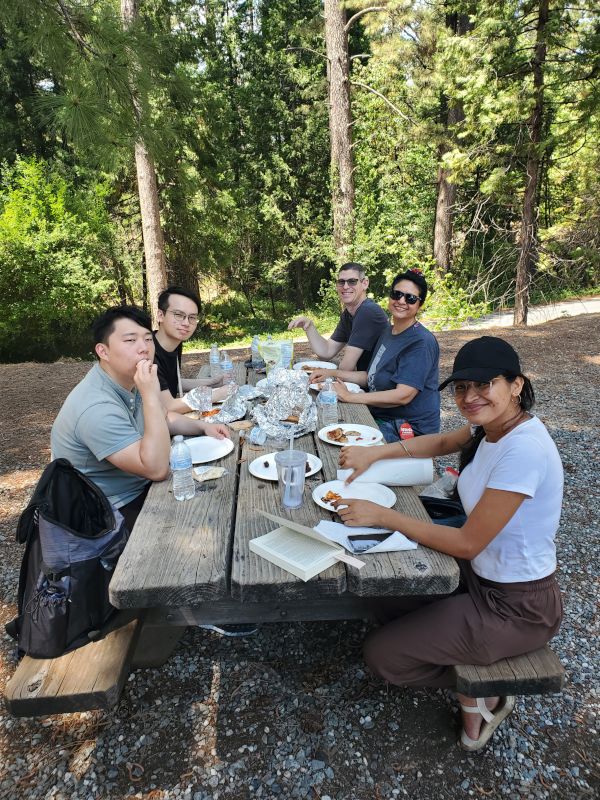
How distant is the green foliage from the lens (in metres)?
12.4

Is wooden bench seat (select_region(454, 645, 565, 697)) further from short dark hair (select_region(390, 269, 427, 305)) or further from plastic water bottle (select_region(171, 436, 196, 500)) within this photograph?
short dark hair (select_region(390, 269, 427, 305))

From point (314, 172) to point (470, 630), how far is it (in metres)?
17.6

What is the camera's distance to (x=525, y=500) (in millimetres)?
1676

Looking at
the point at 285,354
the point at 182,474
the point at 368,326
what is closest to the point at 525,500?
the point at 182,474

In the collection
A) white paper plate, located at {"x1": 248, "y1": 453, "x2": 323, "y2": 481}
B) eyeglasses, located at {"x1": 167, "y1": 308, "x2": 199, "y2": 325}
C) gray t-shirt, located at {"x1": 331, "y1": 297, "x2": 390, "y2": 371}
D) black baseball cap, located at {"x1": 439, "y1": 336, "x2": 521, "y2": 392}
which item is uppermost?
eyeglasses, located at {"x1": 167, "y1": 308, "x2": 199, "y2": 325}

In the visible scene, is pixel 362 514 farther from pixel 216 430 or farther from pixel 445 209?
pixel 445 209

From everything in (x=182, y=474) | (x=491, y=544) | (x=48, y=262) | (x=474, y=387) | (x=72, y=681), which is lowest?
(x=72, y=681)

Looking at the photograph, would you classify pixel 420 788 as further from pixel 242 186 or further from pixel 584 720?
pixel 242 186

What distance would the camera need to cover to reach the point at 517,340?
8.60m

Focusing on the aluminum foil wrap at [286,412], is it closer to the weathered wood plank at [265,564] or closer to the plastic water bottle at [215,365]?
the weathered wood plank at [265,564]

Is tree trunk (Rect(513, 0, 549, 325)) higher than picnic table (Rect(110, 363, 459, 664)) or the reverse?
higher

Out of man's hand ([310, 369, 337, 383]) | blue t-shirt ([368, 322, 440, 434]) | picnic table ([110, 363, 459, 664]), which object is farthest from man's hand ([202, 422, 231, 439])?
blue t-shirt ([368, 322, 440, 434])

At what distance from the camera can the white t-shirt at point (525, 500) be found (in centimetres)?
162

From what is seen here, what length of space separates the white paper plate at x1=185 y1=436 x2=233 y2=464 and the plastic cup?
1.72ft
